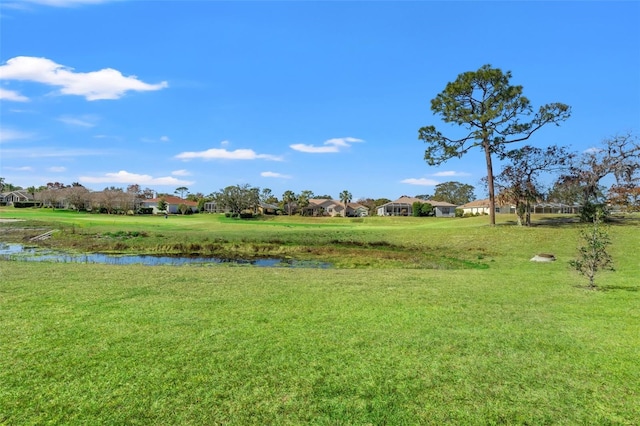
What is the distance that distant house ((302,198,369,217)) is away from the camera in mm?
103875

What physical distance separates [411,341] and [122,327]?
14.6ft

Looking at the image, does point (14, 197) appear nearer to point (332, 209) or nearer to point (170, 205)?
point (170, 205)

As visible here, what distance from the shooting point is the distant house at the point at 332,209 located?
10388 centimetres

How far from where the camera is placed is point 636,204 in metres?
43.7

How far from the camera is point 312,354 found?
5176 millimetres

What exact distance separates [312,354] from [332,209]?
101049 mm

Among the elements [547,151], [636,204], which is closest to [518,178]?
[547,151]

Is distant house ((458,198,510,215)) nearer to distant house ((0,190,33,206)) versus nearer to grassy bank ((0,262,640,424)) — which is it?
grassy bank ((0,262,640,424))

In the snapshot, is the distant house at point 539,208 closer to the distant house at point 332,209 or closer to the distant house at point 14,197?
the distant house at point 332,209

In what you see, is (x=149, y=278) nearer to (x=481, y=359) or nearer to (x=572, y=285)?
(x=481, y=359)

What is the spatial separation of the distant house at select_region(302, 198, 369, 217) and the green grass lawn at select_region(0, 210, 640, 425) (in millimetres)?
93272

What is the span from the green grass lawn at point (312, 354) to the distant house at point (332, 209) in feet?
306

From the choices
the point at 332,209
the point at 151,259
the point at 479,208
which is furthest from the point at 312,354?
the point at 332,209

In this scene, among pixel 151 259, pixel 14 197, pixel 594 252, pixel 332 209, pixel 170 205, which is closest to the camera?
pixel 594 252
